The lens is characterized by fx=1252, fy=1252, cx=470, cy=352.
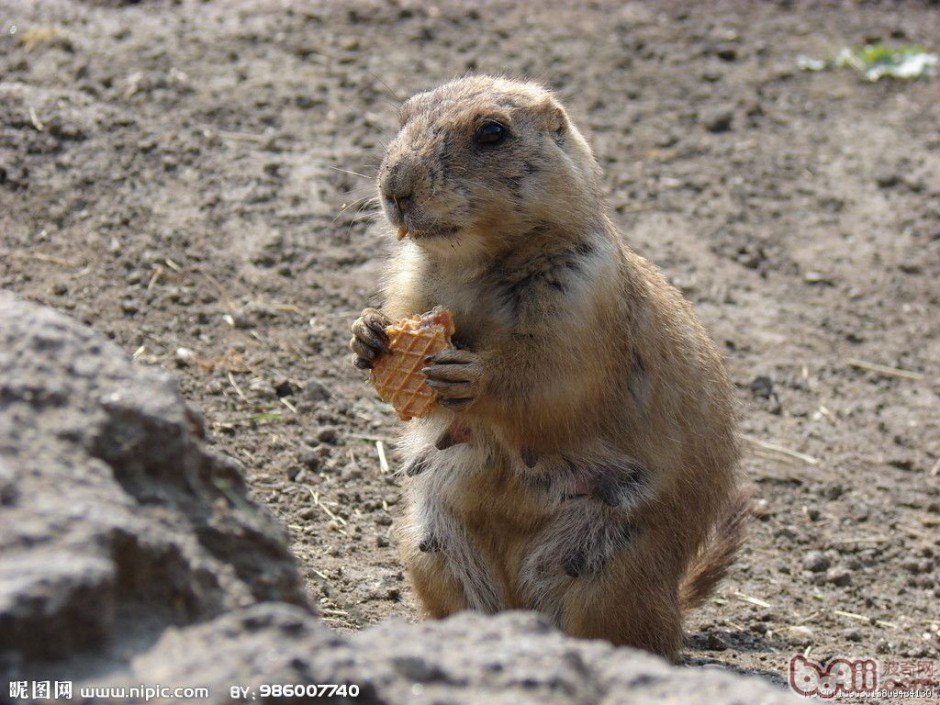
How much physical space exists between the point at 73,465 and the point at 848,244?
695 cm

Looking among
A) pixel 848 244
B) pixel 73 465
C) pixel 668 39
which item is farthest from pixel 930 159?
pixel 73 465

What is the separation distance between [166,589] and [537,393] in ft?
7.47

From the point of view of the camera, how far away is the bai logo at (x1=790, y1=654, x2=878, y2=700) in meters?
5.05

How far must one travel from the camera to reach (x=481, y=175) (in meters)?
4.90

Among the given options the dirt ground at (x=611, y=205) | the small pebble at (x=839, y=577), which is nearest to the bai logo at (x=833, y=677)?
the dirt ground at (x=611, y=205)

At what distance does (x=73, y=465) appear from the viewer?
109 inches

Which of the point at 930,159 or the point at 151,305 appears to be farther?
the point at 930,159

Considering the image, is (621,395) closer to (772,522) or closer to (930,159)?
(772,522)

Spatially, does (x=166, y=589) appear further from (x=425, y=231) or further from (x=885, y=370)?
(x=885, y=370)

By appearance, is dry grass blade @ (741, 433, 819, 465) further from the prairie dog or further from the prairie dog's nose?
the prairie dog's nose

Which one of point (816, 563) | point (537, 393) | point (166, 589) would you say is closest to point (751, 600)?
point (816, 563)

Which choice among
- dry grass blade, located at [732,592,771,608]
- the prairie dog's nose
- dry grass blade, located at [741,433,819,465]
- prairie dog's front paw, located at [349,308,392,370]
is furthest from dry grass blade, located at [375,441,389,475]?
dry grass blade, located at [741,433,819,465]

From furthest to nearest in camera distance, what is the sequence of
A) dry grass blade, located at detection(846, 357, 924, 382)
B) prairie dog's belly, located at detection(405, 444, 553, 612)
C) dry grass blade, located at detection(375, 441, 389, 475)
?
1. dry grass blade, located at detection(846, 357, 924, 382)
2. dry grass blade, located at detection(375, 441, 389, 475)
3. prairie dog's belly, located at detection(405, 444, 553, 612)

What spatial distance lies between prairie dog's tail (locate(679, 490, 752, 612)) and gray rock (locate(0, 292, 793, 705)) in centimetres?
255
